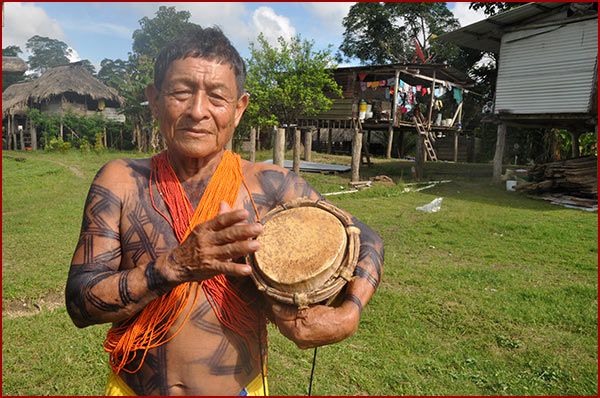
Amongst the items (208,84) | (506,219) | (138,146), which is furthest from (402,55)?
(208,84)

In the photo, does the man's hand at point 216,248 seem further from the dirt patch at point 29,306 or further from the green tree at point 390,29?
the green tree at point 390,29

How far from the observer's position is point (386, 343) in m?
4.30

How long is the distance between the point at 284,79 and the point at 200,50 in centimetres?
1909

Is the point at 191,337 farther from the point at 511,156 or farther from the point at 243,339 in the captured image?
the point at 511,156

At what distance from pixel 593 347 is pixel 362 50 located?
31055mm

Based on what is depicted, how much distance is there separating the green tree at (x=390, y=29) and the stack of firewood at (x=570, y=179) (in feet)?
64.5

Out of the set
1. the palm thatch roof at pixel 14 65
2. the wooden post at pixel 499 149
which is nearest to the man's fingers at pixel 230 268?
the wooden post at pixel 499 149

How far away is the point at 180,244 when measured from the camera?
1.65 metres

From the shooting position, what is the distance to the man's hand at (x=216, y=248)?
141cm

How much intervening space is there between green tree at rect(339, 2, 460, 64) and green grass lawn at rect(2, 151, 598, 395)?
25324 millimetres

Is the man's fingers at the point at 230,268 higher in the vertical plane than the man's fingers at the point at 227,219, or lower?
lower

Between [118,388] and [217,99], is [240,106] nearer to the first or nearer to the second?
[217,99]

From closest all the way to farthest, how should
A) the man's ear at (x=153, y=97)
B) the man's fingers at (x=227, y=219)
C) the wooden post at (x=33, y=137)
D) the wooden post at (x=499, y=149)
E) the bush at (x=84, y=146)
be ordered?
1. the man's fingers at (x=227, y=219)
2. the man's ear at (x=153, y=97)
3. the wooden post at (x=499, y=149)
4. the bush at (x=84, y=146)
5. the wooden post at (x=33, y=137)

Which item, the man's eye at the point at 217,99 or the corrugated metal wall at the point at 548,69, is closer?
the man's eye at the point at 217,99
